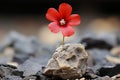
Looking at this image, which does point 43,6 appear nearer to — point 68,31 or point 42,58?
point 42,58

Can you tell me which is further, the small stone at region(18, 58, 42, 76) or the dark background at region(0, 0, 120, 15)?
the dark background at region(0, 0, 120, 15)

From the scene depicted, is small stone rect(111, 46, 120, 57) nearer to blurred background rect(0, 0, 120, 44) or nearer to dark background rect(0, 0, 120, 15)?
blurred background rect(0, 0, 120, 44)

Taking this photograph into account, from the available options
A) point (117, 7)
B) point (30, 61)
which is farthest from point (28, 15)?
point (30, 61)

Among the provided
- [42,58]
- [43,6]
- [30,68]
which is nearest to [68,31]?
[30,68]

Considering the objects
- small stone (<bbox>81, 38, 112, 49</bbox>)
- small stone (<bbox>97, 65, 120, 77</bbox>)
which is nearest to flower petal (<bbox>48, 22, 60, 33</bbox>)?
small stone (<bbox>97, 65, 120, 77</bbox>)

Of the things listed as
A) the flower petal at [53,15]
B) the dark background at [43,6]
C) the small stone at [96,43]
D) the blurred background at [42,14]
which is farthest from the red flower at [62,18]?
the dark background at [43,6]

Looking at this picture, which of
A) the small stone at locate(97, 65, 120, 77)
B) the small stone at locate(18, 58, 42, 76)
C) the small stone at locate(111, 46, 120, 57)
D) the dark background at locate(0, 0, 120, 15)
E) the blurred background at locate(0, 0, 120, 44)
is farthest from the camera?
the dark background at locate(0, 0, 120, 15)

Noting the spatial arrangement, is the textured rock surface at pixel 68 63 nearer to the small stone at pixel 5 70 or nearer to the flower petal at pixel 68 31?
the flower petal at pixel 68 31
